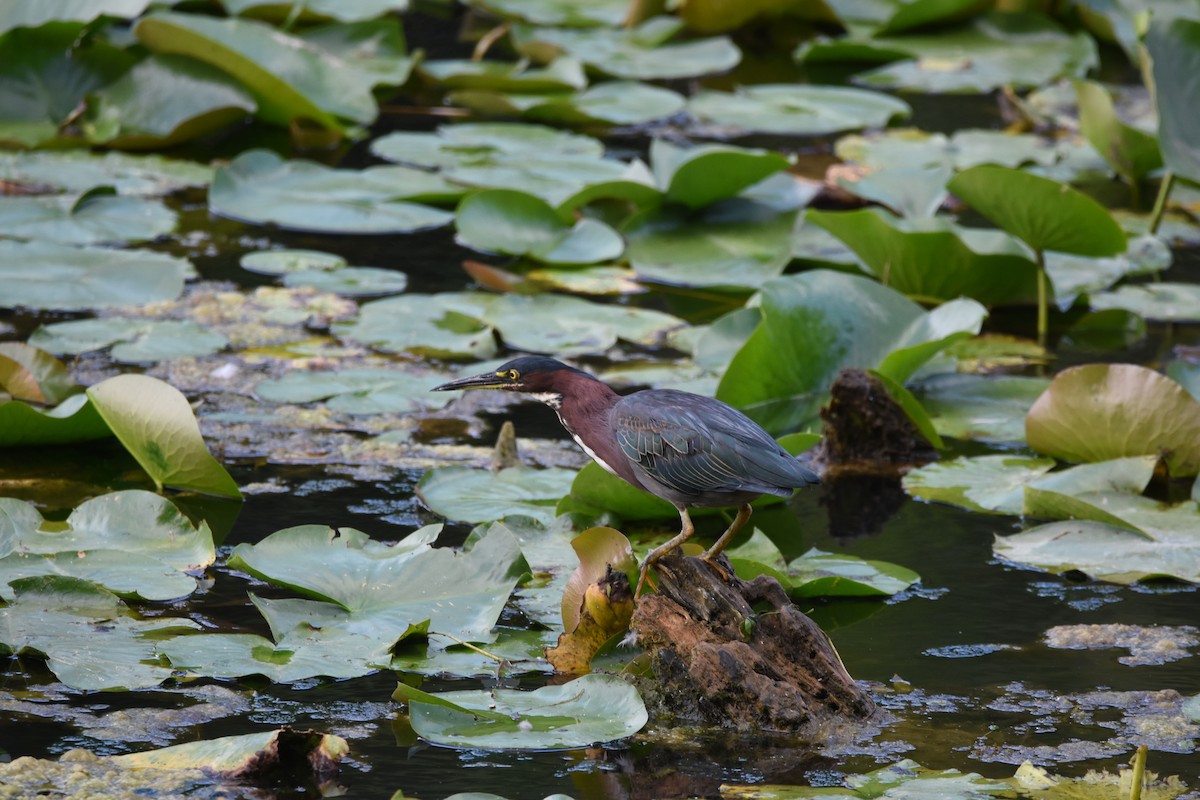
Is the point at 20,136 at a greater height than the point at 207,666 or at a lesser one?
greater

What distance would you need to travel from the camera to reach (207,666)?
361 cm

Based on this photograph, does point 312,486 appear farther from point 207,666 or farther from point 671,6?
point 671,6

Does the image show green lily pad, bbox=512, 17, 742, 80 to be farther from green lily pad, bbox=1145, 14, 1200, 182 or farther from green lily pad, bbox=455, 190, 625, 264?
green lily pad, bbox=1145, 14, 1200, 182

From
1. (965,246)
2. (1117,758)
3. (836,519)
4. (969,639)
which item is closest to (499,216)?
(965,246)

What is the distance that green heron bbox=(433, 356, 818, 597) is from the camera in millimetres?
3838

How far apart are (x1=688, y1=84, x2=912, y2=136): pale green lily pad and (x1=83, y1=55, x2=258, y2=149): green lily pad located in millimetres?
2984

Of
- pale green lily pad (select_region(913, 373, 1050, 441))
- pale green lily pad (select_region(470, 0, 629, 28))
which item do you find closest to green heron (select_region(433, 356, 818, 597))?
pale green lily pad (select_region(913, 373, 1050, 441))

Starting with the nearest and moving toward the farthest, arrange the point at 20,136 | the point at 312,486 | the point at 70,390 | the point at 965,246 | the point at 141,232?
the point at 312,486, the point at 70,390, the point at 965,246, the point at 141,232, the point at 20,136

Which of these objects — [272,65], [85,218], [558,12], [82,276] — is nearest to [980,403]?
[82,276]

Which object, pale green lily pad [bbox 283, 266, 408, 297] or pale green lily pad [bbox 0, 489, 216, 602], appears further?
pale green lily pad [bbox 283, 266, 408, 297]

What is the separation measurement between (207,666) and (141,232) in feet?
13.1

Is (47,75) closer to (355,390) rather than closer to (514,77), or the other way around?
(514,77)

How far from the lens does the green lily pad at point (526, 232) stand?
7.08 metres

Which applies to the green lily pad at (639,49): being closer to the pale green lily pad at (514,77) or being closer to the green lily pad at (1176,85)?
the pale green lily pad at (514,77)
